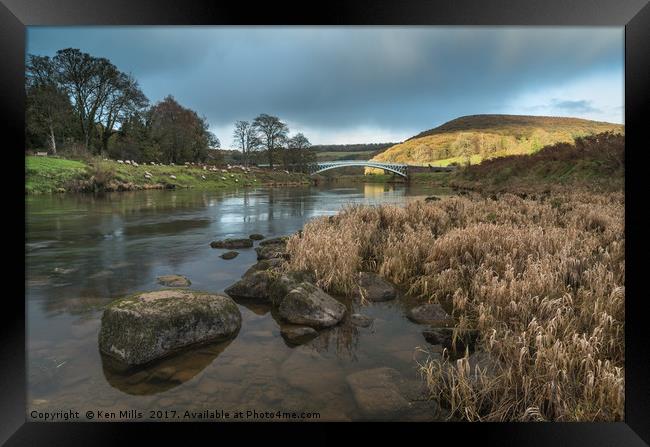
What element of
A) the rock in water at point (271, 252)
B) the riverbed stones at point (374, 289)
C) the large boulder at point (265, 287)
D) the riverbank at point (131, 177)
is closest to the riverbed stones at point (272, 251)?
the rock in water at point (271, 252)

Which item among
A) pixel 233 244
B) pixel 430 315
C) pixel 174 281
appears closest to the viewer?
pixel 430 315

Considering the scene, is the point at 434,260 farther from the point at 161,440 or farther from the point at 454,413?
the point at 161,440

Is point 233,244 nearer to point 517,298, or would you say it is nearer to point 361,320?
point 361,320

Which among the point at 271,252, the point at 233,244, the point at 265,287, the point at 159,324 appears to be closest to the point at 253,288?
the point at 265,287

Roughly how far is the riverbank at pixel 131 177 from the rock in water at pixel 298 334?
1488 cm

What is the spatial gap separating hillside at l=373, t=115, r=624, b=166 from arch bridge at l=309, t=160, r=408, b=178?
7.11 ft

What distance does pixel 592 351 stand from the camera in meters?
3.81

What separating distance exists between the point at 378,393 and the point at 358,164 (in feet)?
140

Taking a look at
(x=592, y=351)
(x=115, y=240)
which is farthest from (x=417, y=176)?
(x=592, y=351)

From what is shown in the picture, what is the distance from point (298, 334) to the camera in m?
4.99

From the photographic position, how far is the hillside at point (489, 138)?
34497 mm

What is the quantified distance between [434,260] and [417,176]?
46847mm

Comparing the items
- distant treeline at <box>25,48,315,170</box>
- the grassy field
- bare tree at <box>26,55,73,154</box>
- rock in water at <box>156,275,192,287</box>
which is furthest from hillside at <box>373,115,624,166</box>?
bare tree at <box>26,55,73,154</box>

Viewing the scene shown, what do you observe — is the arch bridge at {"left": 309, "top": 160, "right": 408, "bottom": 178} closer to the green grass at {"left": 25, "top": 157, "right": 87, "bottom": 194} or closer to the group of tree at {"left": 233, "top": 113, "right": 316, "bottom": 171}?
the group of tree at {"left": 233, "top": 113, "right": 316, "bottom": 171}
